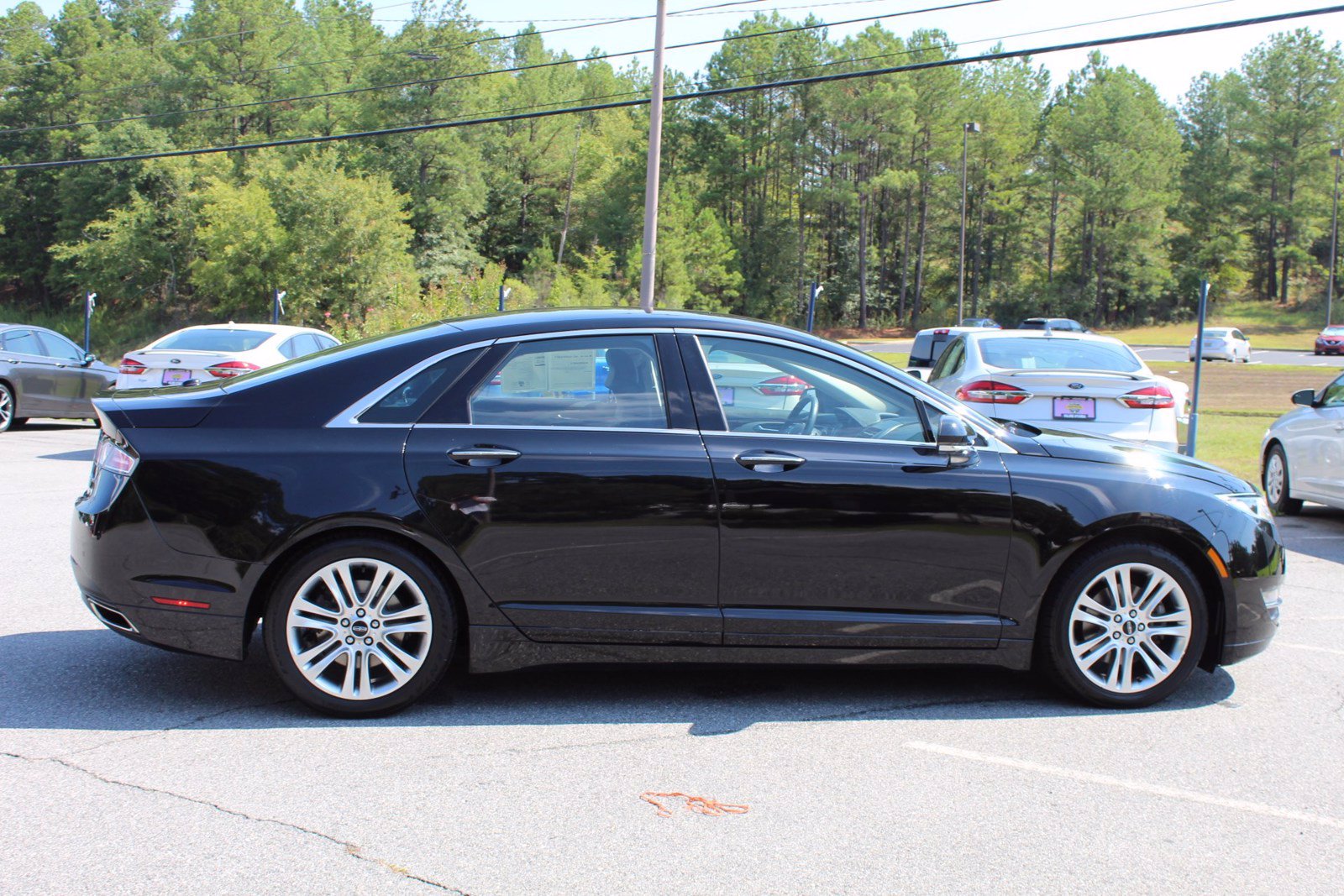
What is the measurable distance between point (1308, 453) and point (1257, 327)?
232 feet

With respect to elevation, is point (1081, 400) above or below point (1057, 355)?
below

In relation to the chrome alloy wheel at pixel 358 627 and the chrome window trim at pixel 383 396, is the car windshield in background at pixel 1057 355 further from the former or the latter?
the chrome alloy wheel at pixel 358 627

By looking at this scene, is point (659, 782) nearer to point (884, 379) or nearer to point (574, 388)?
point (574, 388)

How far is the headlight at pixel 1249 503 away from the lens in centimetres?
512

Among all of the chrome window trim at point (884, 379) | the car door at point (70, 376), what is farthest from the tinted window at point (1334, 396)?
the car door at point (70, 376)

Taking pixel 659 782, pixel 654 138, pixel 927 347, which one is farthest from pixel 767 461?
pixel 654 138

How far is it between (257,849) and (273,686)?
1749 mm

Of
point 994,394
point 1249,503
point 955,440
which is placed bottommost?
point 1249,503

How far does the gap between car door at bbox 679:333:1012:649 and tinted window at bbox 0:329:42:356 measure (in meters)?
14.8

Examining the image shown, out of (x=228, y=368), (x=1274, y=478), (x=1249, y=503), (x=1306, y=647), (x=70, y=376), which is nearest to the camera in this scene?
(x=1249, y=503)

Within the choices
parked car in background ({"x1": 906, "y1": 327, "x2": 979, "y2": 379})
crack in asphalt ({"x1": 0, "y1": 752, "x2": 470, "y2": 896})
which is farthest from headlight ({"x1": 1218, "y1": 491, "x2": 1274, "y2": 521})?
parked car in background ({"x1": 906, "y1": 327, "x2": 979, "y2": 379})

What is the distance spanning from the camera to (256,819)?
3652mm

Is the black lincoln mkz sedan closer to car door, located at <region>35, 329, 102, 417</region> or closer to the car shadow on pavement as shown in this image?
the car shadow on pavement

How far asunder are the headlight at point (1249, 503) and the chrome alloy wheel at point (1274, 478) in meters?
6.46
